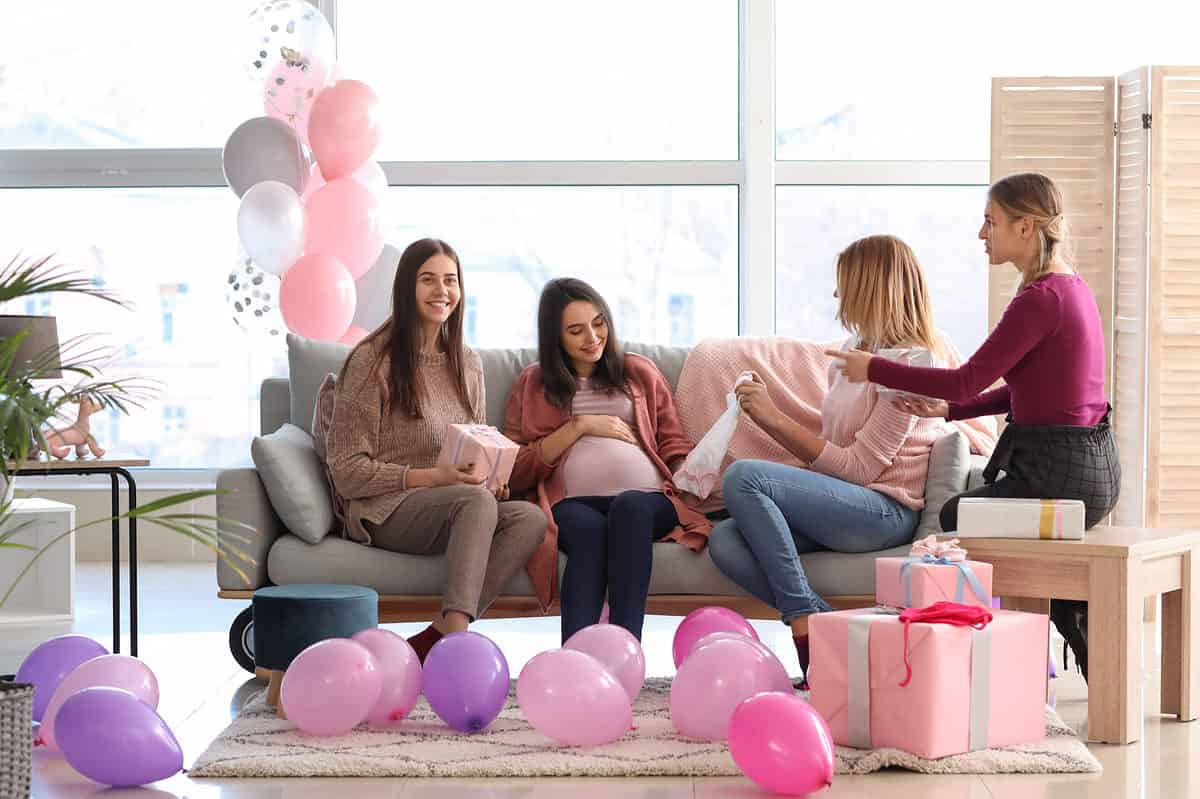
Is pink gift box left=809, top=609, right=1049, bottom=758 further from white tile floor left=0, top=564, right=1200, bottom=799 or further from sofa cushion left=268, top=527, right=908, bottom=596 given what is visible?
sofa cushion left=268, top=527, right=908, bottom=596

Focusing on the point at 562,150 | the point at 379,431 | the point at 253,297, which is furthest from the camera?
the point at 562,150

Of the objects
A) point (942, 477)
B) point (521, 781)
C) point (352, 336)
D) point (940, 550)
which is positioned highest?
point (352, 336)

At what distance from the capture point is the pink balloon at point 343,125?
15.3 ft

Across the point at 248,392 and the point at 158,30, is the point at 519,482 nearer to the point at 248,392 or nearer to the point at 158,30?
the point at 248,392

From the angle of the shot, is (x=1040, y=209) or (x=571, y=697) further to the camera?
(x=1040, y=209)

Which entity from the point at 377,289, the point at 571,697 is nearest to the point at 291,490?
the point at 571,697

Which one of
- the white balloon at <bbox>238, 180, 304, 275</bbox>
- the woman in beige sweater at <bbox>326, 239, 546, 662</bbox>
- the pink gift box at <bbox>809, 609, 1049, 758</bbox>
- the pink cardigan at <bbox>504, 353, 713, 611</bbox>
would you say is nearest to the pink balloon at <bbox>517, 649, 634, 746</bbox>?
the pink gift box at <bbox>809, 609, 1049, 758</bbox>

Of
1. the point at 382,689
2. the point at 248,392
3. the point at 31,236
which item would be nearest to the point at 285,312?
the point at 248,392

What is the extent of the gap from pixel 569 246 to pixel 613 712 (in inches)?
136

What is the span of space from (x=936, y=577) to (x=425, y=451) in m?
1.24

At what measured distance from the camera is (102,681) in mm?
2656

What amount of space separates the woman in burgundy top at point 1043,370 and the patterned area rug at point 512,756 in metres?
0.54

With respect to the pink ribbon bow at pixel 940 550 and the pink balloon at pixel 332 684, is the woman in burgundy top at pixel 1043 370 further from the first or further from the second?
the pink balloon at pixel 332 684

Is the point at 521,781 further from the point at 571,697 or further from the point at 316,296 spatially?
the point at 316,296
